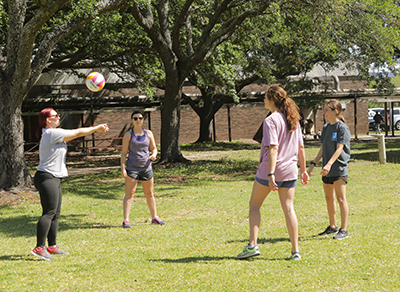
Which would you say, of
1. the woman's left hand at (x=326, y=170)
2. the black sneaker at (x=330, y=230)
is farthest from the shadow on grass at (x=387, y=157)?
the woman's left hand at (x=326, y=170)

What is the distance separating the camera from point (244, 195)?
35.7 ft

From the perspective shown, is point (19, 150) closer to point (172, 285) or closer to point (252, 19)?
point (172, 285)

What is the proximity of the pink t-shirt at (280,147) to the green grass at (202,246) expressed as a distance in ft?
3.33

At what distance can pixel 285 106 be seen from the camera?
5.16 m

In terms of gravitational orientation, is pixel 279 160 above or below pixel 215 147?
above

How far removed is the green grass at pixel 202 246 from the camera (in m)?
4.55

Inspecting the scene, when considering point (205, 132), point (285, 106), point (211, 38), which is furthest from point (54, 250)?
point (205, 132)

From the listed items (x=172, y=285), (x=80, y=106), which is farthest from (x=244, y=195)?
(x=80, y=106)

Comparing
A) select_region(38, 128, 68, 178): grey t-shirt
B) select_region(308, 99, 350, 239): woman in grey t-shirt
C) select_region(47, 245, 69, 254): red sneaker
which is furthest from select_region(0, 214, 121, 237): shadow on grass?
select_region(308, 99, 350, 239): woman in grey t-shirt

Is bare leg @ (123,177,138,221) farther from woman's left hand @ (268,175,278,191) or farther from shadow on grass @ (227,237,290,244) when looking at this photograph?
woman's left hand @ (268,175,278,191)

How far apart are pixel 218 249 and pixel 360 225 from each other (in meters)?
2.46

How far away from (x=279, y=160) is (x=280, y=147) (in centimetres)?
15

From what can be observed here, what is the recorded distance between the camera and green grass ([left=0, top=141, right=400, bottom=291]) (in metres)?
4.55

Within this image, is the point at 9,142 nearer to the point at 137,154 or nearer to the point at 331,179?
the point at 137,154
